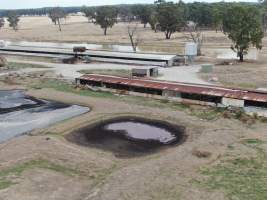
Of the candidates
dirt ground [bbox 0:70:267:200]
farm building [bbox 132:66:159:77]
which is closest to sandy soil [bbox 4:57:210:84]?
farm building [bbox 132:66:159:77]

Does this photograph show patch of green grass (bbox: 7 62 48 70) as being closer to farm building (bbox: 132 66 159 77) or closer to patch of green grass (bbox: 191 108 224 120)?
farm building (bbox: 132 66 159 77)

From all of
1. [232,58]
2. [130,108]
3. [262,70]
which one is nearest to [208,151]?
[130,108]

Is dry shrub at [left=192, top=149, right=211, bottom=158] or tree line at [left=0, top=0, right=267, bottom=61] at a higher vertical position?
tree line at [left=0, top=0, right=267, bottom=61]

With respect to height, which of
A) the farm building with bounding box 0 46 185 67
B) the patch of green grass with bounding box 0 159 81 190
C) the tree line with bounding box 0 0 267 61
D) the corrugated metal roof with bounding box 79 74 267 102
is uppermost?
the tree line with bounding box 0 0 267 61

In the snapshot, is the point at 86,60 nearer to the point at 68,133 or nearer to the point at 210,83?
the point at 210,83

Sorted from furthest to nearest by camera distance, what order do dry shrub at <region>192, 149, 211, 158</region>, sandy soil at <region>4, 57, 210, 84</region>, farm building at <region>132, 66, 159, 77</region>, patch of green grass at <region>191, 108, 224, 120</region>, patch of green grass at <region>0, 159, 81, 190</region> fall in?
farm building at <region>132, 66, 159, 77</region>
sandy soil at <region>4, 57, 210, 84</region>
patch of green grass at <region>191, 108, 224, 120</region>
dry shrub at <region>192, 149, 211, 158</region>
patch of green grass at <region>0, 159, 81, 190</region>

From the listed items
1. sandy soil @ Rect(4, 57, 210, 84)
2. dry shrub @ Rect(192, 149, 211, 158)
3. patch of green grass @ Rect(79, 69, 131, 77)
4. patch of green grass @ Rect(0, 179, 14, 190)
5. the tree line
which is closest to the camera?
patch of green grass @ Rect(0, 179, 14, 190)
